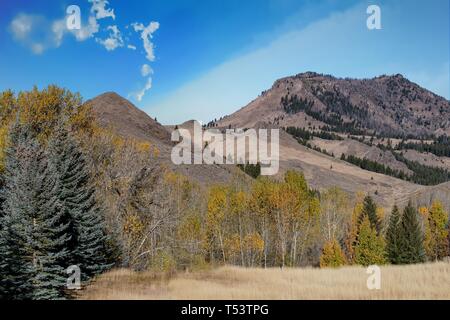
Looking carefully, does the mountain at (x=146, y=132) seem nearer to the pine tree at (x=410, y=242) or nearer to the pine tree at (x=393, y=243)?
the pine tree at (x=393, y=243)

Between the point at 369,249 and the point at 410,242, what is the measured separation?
7476mm

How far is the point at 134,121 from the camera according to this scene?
18012 cm

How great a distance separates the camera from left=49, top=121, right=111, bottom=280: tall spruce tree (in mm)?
21609

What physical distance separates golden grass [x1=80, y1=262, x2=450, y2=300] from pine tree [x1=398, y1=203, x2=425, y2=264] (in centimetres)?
4066

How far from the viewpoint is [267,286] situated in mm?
17500

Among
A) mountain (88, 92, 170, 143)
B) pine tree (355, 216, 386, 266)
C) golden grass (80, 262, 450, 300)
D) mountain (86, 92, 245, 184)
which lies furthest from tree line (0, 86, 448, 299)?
mountain (88, 92, 170, 143)

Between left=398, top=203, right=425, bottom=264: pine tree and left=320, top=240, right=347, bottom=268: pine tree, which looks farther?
left=398, top=203, right=425, bottom=264: pine tree

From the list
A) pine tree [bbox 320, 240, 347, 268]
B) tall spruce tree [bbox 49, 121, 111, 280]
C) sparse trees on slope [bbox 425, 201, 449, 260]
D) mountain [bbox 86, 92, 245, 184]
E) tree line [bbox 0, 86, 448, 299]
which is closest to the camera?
tree line [bbox 0, 86, 448, 299]

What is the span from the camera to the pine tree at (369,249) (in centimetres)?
5575

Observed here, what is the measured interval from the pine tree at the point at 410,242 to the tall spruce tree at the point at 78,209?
158ft

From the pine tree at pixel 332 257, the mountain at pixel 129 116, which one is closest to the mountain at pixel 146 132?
the mountain at pixel 129 116

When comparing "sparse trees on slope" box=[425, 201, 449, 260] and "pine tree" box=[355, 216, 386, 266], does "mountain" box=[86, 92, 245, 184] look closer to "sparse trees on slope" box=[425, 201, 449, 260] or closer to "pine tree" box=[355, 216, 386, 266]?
"sparse trees on slope" box=[425, 201, 449, 260]

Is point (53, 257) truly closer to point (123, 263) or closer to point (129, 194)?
point (123, 263)
